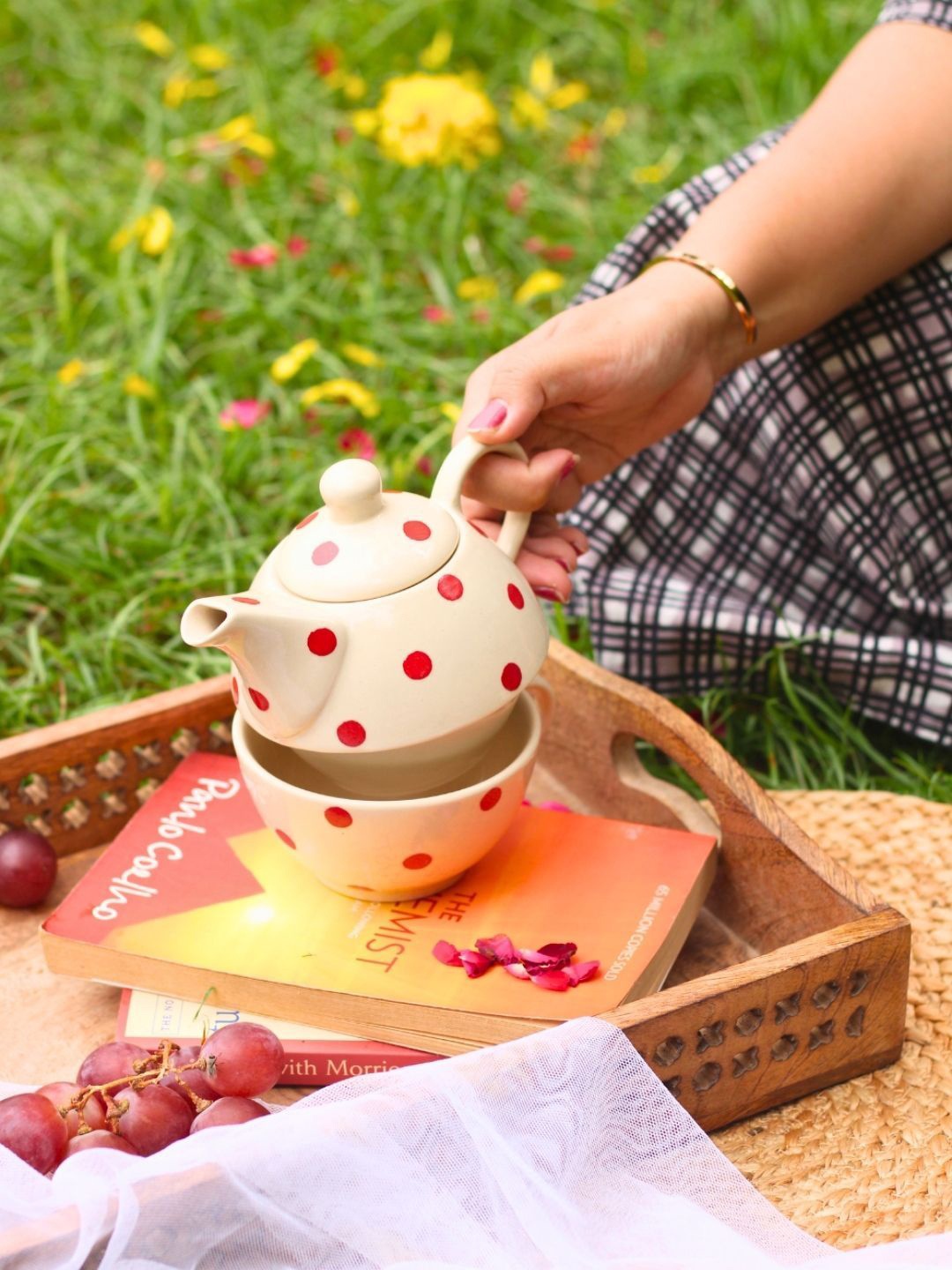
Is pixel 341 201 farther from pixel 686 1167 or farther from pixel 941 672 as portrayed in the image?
pixel 686 1167

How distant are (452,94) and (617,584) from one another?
130 cm

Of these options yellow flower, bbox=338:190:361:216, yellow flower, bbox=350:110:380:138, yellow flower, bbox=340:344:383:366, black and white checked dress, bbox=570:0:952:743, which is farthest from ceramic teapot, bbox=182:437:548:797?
yellow flower, bbox=350:110:380:138

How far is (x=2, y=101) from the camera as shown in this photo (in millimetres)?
2875

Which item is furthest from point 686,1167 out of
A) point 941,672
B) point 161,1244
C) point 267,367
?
point 267,367

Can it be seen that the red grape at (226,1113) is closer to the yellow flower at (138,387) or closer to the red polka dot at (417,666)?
the red polka dot at (417,666)

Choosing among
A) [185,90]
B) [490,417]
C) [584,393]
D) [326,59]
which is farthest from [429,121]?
[490,417]

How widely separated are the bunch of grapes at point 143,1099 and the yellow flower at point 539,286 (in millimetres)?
1489

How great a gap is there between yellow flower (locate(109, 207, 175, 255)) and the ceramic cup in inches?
58.7

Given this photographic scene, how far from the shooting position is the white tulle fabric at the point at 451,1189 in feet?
2.30

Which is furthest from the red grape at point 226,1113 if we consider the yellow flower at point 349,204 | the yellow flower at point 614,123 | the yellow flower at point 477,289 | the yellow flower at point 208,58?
the yellow flower at point 208,58

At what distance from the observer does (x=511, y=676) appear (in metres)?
0.88

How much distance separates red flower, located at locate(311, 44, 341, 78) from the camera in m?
2.74

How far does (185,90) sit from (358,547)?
2145mm

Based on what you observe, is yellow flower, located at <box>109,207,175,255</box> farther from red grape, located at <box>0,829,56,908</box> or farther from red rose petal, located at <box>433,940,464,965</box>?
red rose petal, located at <box>433,940,464,965</box>
